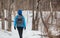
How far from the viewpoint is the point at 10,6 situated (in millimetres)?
13625

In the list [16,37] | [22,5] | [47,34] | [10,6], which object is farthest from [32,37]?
[22,5]

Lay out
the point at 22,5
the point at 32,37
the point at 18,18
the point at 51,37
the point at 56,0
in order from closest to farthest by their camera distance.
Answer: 1. the point at 18,18
2. the point at 32,37
3. the point at 51,37
4. the point at 56,0
5. the point at 22,5

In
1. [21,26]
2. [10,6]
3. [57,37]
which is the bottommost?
[57,37]

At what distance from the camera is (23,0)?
134ft

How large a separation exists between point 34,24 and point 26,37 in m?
4.67

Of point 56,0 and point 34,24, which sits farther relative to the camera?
point 56,0

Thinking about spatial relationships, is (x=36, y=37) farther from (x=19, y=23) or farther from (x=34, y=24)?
(x=34, y=24)

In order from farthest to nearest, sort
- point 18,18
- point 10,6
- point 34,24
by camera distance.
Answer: point 34,24 < point 10,6 < point 18,18

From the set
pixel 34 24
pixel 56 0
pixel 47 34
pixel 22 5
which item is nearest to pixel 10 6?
pixel 34 24

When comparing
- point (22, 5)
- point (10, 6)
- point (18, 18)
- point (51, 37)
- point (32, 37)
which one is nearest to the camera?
point (18, 18)

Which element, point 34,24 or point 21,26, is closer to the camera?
point 21,26

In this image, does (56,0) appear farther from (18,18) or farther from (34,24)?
(18,18)

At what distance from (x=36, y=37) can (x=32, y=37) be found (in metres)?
0.21

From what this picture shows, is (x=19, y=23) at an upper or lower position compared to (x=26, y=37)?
upper
